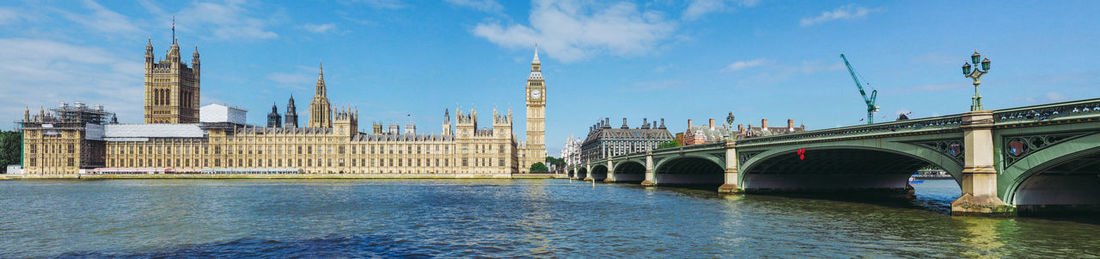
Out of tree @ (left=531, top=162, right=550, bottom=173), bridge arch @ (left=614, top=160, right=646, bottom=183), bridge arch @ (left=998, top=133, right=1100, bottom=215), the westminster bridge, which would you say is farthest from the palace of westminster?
bridge arch @ (left=998, top=133, right=1100, bottom=215)

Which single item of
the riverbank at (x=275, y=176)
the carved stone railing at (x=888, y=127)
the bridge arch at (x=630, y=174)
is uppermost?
the carved stone railing at (x=888, y=127)

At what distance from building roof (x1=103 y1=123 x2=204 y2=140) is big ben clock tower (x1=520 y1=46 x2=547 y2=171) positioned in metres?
78.5

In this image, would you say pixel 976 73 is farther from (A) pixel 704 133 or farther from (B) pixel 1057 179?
(A) pixel 704 133

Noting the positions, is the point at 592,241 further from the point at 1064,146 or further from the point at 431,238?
the point at 1064,146

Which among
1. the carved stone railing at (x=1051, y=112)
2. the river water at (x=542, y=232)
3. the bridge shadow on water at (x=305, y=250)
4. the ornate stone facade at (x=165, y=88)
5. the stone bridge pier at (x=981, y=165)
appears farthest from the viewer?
the ornate stone facade at (x=165, y=88)

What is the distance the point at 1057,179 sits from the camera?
34.6m

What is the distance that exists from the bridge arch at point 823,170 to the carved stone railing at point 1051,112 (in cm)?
1326

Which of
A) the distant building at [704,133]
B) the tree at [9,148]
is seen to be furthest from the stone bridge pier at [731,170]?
the tree at [9,148]

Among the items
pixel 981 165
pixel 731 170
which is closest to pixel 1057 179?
pixel 981 165

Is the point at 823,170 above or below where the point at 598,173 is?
above

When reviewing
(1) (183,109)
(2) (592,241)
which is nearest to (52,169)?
(1) (183,109)

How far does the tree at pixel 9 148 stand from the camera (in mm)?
159250

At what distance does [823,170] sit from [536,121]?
4610 inches

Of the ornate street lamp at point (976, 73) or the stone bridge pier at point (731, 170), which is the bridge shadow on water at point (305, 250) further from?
the stone bridge pier at point (731, 170)
